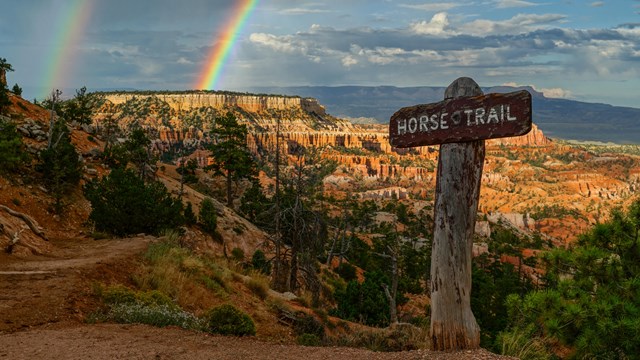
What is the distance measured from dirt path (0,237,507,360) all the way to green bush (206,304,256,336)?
39 centimetres

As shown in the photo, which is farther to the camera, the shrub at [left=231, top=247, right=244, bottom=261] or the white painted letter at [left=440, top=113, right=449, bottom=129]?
the shrub at [left=231, top=247, right=244, bottom=261]

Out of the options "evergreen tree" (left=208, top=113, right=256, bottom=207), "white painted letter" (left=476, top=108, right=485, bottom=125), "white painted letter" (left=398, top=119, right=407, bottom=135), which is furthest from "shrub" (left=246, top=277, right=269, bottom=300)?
"evergreen tree" (left=208, top=113, right=256, bottom=207)

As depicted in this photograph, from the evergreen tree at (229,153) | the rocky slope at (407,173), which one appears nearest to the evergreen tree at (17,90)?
the evergreen tree at (229,153)

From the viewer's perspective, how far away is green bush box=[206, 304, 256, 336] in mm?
10086

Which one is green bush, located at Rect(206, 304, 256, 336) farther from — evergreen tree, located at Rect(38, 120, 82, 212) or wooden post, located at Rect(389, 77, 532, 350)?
evergreen tree, located at Rect(38, 120, 82, 212)

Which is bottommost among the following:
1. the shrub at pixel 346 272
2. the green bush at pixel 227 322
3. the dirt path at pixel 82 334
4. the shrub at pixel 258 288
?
Answer: the shrub at pixel 346 272

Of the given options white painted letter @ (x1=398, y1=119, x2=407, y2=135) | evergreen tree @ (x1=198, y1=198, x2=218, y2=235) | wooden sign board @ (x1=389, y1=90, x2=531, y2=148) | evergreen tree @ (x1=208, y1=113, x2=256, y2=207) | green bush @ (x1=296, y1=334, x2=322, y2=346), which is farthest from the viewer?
evergreen tree @ (x1=208, y1=113, x2=256, y2=207)

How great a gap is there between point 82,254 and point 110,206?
4372 mm

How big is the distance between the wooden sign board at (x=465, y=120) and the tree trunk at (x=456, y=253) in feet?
0.79

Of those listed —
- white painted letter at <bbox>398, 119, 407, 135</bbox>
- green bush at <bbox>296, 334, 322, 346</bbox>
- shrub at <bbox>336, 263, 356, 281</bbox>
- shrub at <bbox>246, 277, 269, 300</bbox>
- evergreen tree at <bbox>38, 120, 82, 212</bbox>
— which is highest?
white painted letter at <bbox>398, 119, 407, 135</bbox>

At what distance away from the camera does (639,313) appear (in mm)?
8695

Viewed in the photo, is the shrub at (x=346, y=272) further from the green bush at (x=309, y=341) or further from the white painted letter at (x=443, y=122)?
the white painted letter at (x=443, y=122)

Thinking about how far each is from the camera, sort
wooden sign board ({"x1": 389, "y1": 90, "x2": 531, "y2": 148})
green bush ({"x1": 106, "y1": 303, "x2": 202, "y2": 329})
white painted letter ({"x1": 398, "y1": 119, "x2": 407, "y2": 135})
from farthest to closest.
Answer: green bush ({"x1": 106, "y1": 303, "x2": 202, "y2": 329}) < white painted letter ({"x1": 398, "y1": 119, "x2": 407, "y2": 135}) < wooden sign board ({"x1": 389, "y1": 90, "x2": 531, "y2": 148})

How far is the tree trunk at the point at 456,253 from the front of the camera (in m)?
6.57
